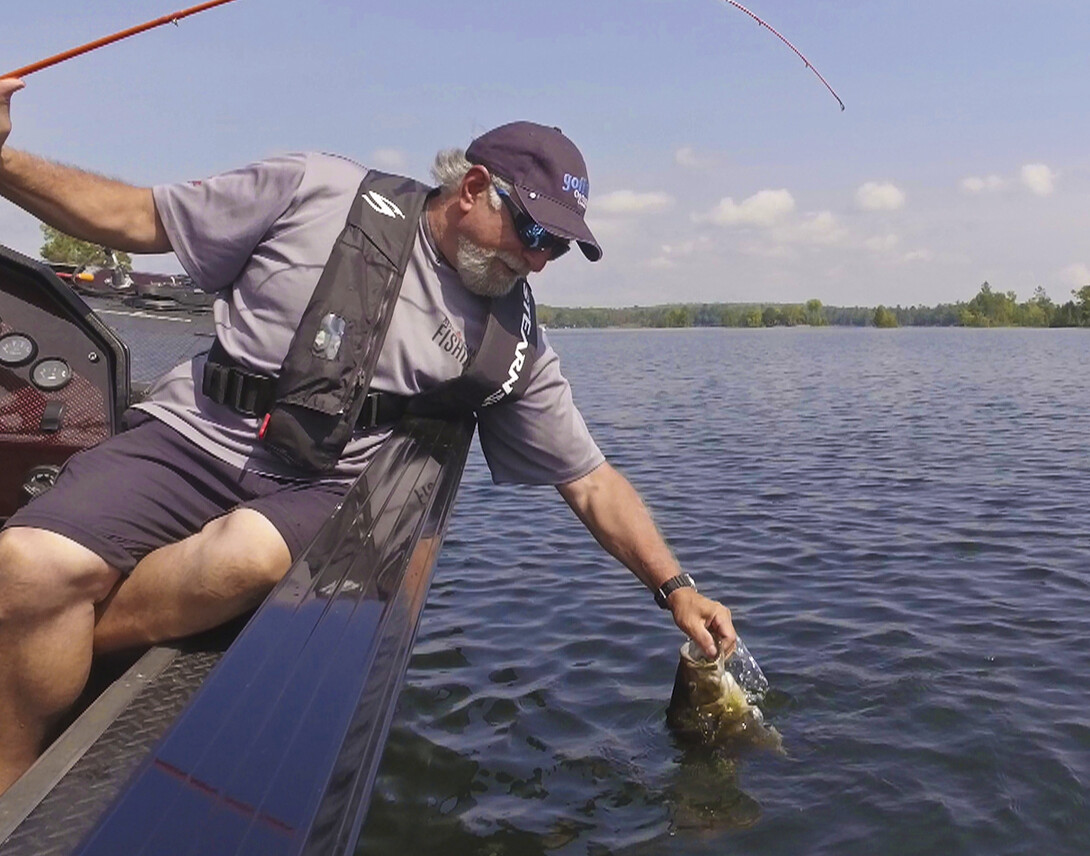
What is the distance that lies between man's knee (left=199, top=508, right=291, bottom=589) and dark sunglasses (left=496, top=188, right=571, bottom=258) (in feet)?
3.56

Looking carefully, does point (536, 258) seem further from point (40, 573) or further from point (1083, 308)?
point (1083, 308)

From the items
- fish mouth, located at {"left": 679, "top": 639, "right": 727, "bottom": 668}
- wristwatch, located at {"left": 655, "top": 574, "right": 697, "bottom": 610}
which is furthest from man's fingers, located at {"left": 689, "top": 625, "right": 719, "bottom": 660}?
fish mouth, located at {"left": 679, "top": 639, "right": 727, "bottom": 668}

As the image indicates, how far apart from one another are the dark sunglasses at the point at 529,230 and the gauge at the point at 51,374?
1.59 metres

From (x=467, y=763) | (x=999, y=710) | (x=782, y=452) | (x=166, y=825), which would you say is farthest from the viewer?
(x=782, y=452)

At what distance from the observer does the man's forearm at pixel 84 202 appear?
281 centimetres


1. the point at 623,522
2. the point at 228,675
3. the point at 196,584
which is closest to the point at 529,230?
the point at 623,522

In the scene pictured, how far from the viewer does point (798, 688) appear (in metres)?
5.29

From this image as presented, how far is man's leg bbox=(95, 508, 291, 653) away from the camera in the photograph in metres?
2.65

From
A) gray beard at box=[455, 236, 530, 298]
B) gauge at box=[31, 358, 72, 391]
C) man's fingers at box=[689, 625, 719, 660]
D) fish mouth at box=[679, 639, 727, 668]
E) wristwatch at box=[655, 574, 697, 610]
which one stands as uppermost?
gray beard at box=[455, 236, 530, 298]

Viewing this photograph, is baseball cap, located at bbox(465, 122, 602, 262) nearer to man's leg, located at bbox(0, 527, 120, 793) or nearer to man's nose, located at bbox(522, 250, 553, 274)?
man's nose, located at bbox(522, 250, 553, 274)

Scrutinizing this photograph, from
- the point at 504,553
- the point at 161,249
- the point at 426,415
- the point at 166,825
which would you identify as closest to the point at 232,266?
the point at 161,249

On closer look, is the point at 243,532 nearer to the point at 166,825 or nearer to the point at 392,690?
the point at 392,690

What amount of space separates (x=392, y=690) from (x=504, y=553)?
21.6 ft

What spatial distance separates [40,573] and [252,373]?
31.9 inches
